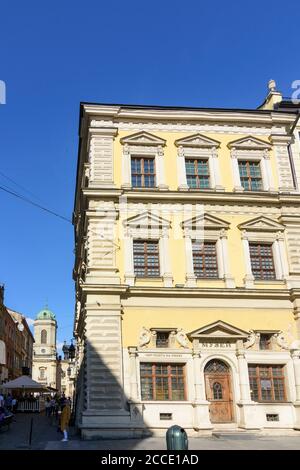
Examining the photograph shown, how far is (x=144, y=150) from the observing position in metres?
27.2

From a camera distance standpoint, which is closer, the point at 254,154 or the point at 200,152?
the point at 200,152

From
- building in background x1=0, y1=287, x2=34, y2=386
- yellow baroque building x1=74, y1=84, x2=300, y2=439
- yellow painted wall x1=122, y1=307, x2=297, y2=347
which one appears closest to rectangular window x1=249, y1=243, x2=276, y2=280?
yellow baroque building x1=74, y1=84, x2=300, y2=439

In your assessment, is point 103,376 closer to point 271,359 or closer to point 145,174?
point 271,359

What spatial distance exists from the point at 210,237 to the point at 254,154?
5.82 m

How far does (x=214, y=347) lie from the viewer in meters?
23.7

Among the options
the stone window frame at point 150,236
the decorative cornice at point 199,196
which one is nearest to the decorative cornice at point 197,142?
the decorative cornice at point 199,196

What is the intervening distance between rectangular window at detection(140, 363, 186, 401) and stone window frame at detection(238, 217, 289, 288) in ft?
20.1

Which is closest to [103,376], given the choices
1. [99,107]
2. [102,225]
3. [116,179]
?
[102,225]

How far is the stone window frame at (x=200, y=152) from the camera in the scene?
88.9ft

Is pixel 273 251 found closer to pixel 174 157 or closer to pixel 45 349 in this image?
pixel 174 157

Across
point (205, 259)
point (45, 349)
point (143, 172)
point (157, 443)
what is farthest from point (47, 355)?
point (157, 443)

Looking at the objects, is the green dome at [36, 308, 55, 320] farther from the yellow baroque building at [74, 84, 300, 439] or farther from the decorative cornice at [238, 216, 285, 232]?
the decorative cornice at [238, 216, 285, 232]

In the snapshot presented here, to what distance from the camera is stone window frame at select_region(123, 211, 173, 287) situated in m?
24.5
